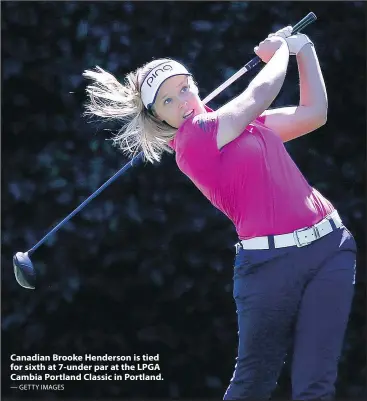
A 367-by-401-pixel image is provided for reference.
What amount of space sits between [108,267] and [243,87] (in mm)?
941

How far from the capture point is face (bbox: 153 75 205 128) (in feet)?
11.5

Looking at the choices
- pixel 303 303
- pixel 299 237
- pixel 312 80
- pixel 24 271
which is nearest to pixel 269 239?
pixel 299 237

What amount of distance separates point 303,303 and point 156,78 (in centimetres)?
85

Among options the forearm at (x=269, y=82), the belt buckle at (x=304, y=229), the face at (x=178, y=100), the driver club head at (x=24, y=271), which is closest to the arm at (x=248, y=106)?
the forearm at (x=269, y=82)

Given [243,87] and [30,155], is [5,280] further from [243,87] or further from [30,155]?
[243,87]

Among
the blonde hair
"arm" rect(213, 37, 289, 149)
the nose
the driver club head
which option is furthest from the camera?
the driver club head

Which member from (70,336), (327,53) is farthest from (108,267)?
(327,53)

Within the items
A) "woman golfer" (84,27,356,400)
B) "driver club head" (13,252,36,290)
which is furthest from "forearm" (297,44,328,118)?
"driver club head" (13,252,36,290)

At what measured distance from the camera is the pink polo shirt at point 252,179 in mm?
3379

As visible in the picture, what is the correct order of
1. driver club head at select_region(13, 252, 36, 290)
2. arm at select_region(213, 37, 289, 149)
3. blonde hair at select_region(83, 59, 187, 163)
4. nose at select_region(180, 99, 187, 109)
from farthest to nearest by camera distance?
driver club head at select_region(13, 252, 36, 290)
blonde hair at select_region(83, 59, 187, 163)
nose at select_region(180, 99, 187, 109)
arm at select_region(213, 37, 289, 149)

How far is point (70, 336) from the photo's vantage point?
4.70 metres

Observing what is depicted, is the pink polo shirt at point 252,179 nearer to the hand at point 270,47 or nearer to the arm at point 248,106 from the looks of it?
the arm at point 248,106

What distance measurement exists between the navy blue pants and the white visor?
0.58 meters

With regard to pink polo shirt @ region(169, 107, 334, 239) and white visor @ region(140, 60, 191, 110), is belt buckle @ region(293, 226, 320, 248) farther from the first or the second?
white visor @ region(140, 60, 191, 110)
